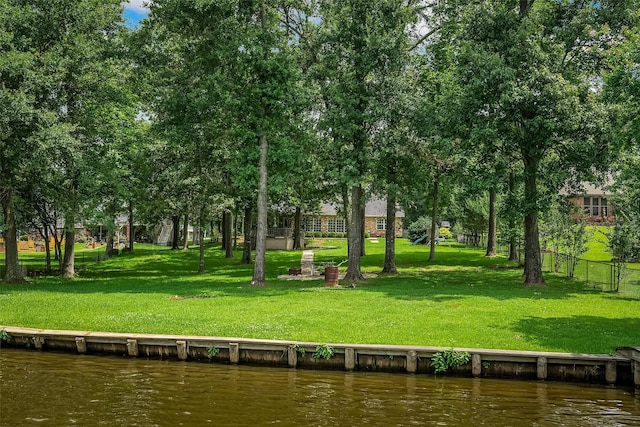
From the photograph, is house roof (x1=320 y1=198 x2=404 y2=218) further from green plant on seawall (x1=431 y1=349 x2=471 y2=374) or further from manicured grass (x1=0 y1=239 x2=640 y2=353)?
green plant on seawall (x1=431 y1=349 x2=471 y2=374)

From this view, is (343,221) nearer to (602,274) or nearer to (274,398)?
(602,274)

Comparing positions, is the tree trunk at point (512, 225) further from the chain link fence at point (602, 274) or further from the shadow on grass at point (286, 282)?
the chain link fence at point (602, 274)

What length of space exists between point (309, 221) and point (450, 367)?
67949mm

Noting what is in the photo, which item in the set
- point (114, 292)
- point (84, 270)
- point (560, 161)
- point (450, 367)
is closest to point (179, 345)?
point (450, 367)

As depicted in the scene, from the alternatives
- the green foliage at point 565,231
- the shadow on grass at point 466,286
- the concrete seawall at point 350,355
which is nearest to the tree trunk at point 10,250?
the concrete seawall at point 350,355

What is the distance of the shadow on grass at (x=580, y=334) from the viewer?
14.9 m

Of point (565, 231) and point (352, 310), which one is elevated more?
point (565, 231)

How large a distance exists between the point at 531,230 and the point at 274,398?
1958 cm

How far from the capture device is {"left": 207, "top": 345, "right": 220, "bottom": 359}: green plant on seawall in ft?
50.1

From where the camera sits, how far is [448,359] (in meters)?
14.0

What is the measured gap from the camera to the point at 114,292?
24.4 metres

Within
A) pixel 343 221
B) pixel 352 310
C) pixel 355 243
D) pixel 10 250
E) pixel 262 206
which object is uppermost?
pixel 343 221

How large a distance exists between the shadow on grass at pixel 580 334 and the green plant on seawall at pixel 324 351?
5.28 meters

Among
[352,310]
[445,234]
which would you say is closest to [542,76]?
[352,310]
